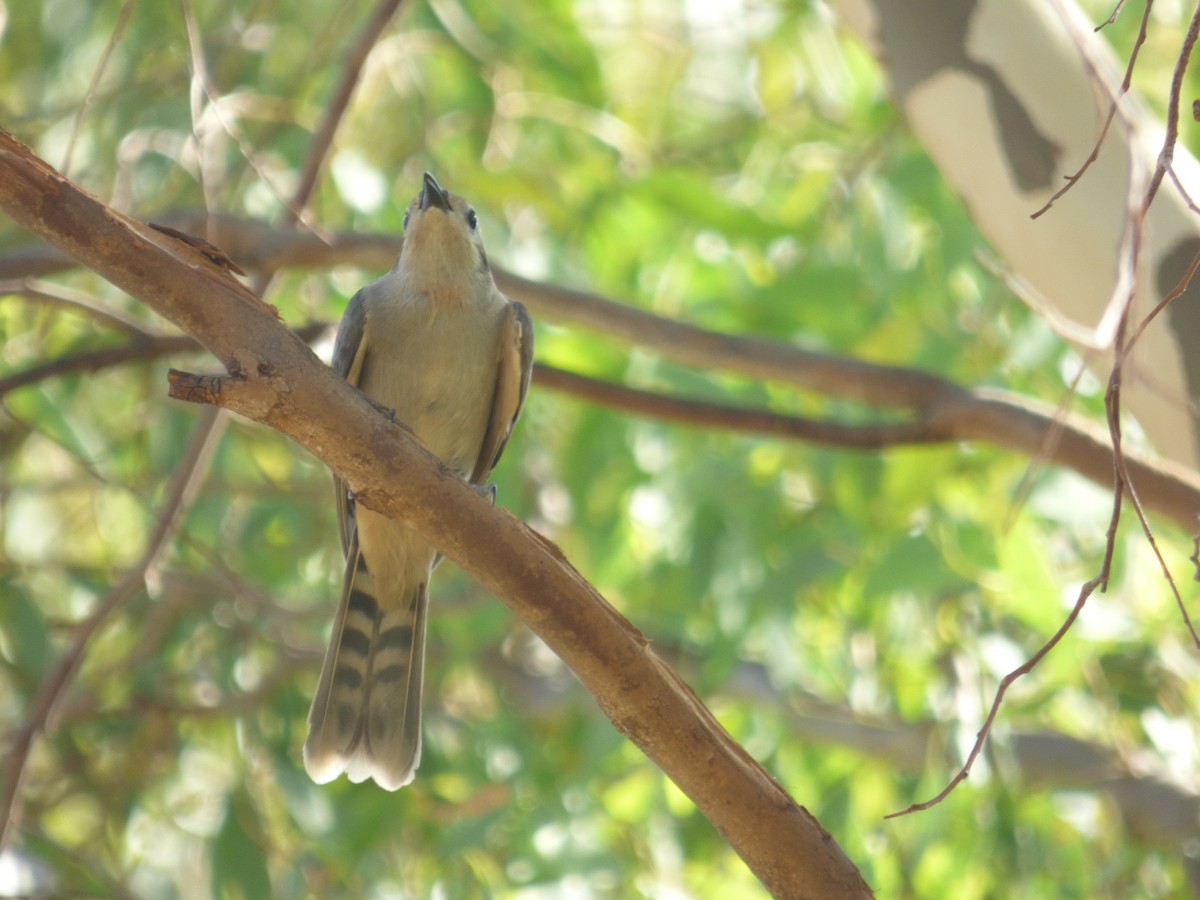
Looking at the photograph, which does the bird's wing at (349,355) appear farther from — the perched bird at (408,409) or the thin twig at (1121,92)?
the thin twig at (1121,92)

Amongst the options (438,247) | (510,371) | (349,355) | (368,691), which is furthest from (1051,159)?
(368,691)

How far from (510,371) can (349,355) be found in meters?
0.49

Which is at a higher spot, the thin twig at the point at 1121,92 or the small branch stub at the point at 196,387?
the thin twig at the point at 1121,92

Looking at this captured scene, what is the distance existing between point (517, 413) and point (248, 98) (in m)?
1.57

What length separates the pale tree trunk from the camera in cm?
262

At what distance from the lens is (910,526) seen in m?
4.04

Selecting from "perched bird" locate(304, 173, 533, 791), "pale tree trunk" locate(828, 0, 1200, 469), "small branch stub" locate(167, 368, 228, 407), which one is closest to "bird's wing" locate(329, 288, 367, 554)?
"perched bird" locate(304, 173, 533, 791)

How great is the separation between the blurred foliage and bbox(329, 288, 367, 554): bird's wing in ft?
1.31

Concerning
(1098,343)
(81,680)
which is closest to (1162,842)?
(1098,343)

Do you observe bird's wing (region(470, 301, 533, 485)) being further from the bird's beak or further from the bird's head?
the bird's beak

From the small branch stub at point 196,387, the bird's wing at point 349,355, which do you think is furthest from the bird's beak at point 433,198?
the small branch stub at point 196,387

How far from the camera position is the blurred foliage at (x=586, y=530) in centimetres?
419

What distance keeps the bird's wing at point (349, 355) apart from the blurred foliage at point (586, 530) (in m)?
0.40

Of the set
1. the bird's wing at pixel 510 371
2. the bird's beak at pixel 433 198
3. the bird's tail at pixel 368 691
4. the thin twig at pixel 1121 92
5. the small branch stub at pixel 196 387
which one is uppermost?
the bird's beak at pixel 433 198
